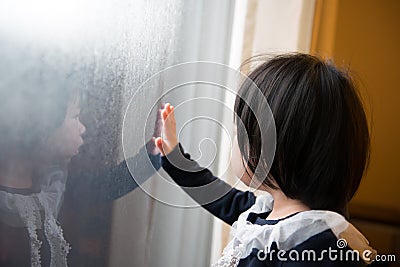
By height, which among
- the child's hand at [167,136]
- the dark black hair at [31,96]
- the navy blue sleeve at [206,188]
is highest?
the dark black hair at [31,96]

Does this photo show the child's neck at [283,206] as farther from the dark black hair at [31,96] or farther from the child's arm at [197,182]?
the dark black hair at [31,96]

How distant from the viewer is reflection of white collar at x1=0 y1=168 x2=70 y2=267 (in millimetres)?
737

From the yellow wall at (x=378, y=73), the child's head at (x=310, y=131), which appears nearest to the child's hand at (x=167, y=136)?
the child's head at (x=310, y=131)

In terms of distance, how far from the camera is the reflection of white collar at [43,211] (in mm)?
737

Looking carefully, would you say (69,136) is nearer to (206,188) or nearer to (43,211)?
(43,211)

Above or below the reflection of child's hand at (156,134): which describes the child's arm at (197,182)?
below

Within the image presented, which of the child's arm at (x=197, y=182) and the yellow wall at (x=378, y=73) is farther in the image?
the yellow wall at (x=378, y=73)

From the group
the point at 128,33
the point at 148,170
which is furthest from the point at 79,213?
the point at 128,33

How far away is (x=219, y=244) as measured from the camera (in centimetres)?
114

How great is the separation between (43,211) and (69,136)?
4.2 inches

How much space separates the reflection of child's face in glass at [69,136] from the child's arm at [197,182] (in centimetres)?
17

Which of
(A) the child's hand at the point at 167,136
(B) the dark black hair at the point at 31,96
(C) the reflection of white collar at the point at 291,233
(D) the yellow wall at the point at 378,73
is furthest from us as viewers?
(D) the yellow wall at the point at 378,73

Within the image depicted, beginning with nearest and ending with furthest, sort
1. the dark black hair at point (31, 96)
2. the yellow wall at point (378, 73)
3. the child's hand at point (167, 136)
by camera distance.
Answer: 1. the dark black hair at point (31, 96)
2. the child's hand at point (167, 136)
3. the yellow wall at point (378, 73)

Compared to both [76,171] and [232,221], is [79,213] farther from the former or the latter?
[232,221]
